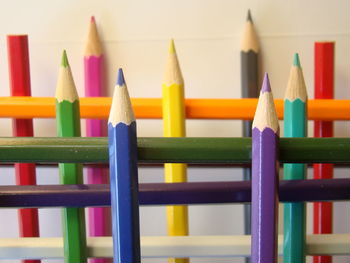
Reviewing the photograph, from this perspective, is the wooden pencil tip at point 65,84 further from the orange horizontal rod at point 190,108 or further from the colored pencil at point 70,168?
the orange horizontal rod at point 190,108

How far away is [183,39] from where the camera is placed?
0.89 metres

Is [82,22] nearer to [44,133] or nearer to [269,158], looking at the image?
[44,133]

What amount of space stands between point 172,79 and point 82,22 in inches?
8.1

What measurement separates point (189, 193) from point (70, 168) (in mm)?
130

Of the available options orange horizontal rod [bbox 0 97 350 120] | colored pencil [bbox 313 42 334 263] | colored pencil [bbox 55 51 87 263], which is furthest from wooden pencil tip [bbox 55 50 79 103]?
colored pencil [bbox 313 42 334 263]

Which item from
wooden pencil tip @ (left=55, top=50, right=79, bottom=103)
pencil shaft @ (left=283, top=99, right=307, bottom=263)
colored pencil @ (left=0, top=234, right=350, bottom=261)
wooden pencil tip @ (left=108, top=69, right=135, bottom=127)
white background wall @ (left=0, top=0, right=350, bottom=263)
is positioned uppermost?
white background wall @ (left=0, top=0, right=350, bottom=263)

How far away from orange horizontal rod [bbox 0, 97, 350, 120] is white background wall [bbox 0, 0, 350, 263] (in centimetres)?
10

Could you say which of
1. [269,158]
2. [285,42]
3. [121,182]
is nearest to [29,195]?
[121,182]

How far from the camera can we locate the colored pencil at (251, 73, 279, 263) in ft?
1.89

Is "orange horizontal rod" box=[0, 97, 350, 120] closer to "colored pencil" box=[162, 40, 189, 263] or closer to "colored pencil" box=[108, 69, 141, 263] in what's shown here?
"colored pencil" box=[162, 40, 189, 263]

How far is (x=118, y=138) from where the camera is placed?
58cm

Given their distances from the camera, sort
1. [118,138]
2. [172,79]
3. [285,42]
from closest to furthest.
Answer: [118,138] < [172,79] < [285,42]

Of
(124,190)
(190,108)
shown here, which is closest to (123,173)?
(124,190)

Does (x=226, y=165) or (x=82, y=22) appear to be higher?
(x=82, y=22)
